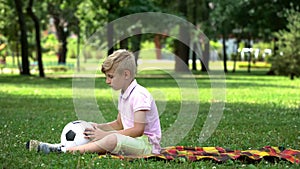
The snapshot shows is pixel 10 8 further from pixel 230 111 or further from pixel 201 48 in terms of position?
pixel 230 111

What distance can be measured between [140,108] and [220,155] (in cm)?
110

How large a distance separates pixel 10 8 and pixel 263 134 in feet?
113

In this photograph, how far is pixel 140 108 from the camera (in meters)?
7.09

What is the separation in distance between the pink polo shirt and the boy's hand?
403mm

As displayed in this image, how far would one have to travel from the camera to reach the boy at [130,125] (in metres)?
7.09

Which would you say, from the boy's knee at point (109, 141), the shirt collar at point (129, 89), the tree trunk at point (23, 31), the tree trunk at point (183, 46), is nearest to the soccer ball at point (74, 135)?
the boy's knee at point (109, 141)

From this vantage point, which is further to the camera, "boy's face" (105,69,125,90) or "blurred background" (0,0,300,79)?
"blurred background" (0,0,300,79)

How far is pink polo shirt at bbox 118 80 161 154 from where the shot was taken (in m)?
7.13

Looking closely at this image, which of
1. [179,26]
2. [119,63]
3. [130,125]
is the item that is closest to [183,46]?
[179,26]

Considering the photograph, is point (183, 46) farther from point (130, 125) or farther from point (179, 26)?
point (130, 125)

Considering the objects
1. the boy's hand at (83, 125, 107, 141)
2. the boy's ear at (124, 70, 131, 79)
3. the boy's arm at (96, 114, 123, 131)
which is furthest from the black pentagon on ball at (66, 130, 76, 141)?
the boy's ear at (124, 70, 131, 79)

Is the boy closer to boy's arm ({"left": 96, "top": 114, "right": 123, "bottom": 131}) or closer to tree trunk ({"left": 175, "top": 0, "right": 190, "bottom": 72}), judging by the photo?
boy's arm ({"left": 96, "top": 114, "right": 123, "bottom": 131})

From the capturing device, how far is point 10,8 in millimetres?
41875

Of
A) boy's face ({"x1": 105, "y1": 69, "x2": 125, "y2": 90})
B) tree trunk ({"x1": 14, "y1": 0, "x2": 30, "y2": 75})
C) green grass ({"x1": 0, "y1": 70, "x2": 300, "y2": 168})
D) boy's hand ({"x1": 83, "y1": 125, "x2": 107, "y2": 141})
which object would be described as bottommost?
green grass ({"x1": 0, "y1": 70, "x2": 300, "y2": 168})
